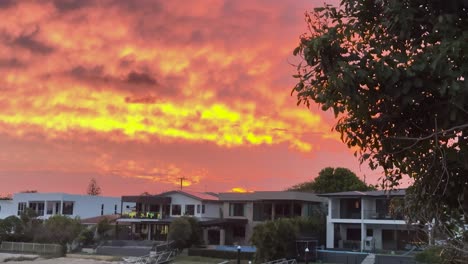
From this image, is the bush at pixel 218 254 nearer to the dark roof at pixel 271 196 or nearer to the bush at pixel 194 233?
the bush at pixel 194 233

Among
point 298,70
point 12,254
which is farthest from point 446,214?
point 12,254

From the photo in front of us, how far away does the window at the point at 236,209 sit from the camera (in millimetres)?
63756

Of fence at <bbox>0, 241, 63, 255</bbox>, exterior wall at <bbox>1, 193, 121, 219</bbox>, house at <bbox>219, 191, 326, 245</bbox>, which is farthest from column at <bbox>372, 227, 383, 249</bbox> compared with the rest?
exterior wall at <bbox>1, 193, 121, 219</bbox>

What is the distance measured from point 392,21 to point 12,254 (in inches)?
2438

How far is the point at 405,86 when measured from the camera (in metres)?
5.87

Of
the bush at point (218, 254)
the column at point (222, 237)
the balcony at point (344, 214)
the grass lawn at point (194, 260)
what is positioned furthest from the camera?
the column at point (222, 237)

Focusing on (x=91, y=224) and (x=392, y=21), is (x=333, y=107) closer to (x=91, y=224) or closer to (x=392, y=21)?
(x=392, y=21)

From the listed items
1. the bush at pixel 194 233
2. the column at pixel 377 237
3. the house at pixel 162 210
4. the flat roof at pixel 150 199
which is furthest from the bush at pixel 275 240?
the flat roof at pixel 150 199

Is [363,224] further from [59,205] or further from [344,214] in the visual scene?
[59,205]

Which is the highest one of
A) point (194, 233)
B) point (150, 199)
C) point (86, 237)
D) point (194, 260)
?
point (150, 199)

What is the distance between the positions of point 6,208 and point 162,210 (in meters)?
31.3

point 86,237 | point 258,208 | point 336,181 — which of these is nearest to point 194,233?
point 258,208

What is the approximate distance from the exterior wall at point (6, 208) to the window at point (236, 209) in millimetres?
37614

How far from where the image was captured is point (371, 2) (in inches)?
273
